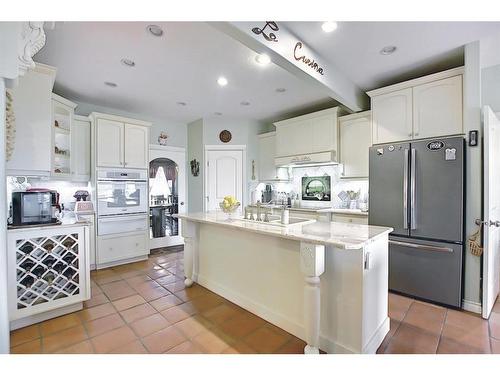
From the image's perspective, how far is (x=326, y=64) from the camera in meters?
2.59

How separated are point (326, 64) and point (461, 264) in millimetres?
2427

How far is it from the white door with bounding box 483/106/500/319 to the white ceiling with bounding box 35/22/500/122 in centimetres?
83

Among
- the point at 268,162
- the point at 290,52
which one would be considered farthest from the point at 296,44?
the point at 268,162

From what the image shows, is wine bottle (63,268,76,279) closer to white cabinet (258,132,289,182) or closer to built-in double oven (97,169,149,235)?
built-in double oven (97,169,149,235)

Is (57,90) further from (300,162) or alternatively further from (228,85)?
(300,162)

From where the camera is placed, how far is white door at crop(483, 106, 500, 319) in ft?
7.12

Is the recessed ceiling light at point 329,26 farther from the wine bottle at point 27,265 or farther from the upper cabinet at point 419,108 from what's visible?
the wine bottle at point 27,265

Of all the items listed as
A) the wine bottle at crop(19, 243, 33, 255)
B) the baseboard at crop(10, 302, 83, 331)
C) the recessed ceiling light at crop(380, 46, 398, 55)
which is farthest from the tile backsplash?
the wine bottle at crop(19, 243, 33, 255)

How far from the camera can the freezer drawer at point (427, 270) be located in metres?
2.41

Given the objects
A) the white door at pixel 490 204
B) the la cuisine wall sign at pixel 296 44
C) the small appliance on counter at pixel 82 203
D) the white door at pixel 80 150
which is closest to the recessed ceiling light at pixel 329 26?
the la cuisine wall sign at pixel 296 44

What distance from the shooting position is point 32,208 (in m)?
2.29

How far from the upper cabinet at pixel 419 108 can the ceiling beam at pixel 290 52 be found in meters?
0.45
